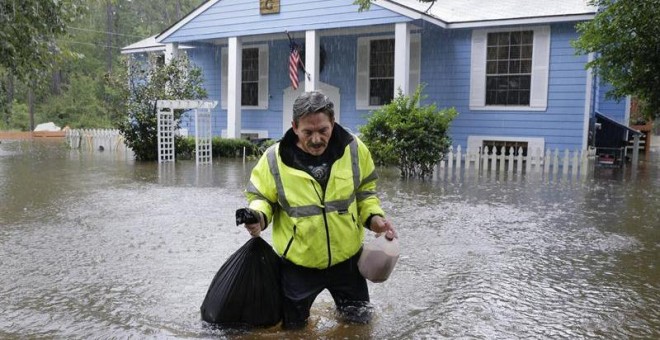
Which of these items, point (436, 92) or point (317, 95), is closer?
point (317, 95)

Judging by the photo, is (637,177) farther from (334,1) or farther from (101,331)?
(101,331)

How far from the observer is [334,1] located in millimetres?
16984

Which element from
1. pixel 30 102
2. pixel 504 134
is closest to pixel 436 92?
pixel 504 134

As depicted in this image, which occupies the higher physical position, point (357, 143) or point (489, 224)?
point (357, 143)

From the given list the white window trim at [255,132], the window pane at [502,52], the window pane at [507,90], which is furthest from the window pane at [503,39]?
the white window trim at [255,132]

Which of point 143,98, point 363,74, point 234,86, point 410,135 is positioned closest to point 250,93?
point 234,86

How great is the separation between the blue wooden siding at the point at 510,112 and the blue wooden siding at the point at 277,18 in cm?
198

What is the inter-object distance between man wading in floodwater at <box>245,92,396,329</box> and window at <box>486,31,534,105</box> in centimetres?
1401

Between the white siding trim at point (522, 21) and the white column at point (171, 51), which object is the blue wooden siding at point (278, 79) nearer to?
the white column at point (171, 51)

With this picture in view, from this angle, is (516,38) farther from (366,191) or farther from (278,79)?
(366,191)

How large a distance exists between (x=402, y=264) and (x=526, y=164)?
10.2 m

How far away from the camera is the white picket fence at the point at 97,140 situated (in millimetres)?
22938

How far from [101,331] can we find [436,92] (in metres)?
15.0

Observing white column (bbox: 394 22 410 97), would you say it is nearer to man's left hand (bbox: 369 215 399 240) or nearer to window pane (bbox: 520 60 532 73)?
window pane (bbox: 520 60 532 73)
